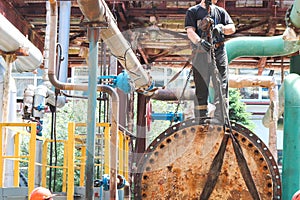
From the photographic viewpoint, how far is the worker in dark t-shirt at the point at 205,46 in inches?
224

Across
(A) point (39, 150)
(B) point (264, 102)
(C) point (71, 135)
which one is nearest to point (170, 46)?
(A) point (39, 150)

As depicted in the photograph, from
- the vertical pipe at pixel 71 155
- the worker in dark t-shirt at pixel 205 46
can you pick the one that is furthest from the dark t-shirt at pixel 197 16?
the vertical pipe at pixel 71 155

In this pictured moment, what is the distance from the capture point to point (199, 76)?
591 cm

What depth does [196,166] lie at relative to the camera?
16.8 ft

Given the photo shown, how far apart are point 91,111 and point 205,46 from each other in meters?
1.22

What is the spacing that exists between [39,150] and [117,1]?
12.4 feet

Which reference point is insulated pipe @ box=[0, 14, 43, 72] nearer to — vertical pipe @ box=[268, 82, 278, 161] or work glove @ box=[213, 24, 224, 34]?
work glove @ box=[213, 24, 224, 34]

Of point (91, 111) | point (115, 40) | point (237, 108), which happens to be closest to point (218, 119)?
point (91, 111)

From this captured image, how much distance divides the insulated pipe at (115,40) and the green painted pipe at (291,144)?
7.75 ft

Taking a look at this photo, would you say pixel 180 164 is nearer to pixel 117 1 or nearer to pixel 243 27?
Answer: pixel 117 1

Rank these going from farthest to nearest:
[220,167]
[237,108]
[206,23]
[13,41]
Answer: [237,108] → [13,41] → [206,23] → [220,167]

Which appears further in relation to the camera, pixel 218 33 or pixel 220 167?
pixel 218 33

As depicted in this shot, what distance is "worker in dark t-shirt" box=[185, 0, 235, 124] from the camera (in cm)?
569

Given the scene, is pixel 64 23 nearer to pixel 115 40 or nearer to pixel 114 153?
pixel 115 40
